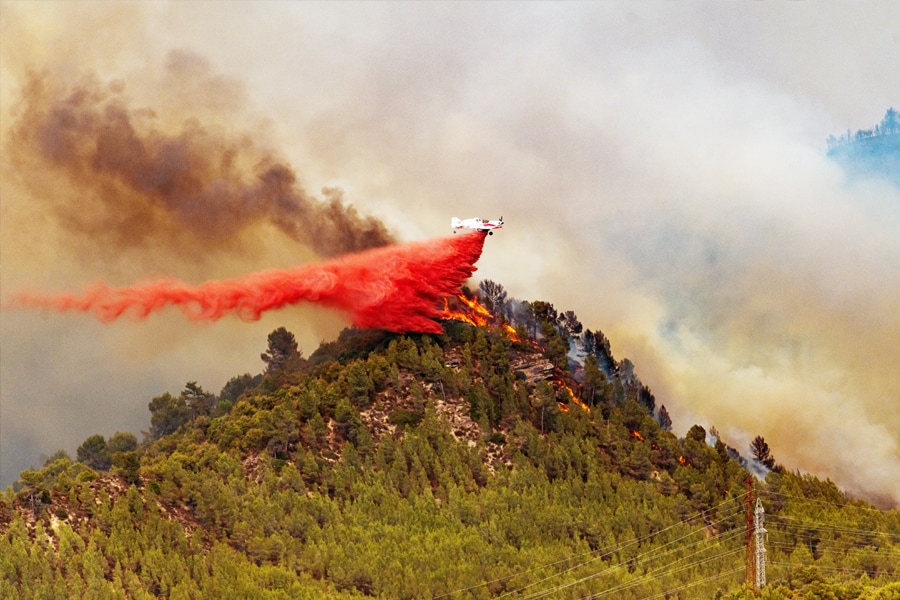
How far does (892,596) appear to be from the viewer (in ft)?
645

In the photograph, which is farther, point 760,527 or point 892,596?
point 892,596

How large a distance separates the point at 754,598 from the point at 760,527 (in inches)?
851

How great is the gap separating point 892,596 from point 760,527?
84.8ft

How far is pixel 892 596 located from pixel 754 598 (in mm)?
13879

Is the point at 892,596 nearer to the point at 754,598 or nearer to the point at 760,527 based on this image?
the point at 754,598

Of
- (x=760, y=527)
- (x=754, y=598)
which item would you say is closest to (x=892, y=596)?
(x=754, y=598)

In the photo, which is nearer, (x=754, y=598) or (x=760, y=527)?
(x=760, y=527)

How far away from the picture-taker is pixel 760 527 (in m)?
179

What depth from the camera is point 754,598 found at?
198 meters
